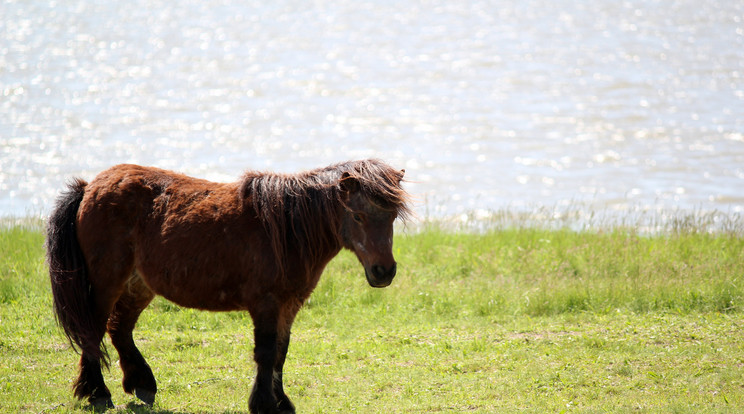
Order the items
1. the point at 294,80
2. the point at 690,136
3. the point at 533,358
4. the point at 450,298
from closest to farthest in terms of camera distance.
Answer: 1. the point at 533,358
2. the point at 450,298
3. the point at 690,136
4. the point at 294,80

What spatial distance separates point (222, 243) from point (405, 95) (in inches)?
864

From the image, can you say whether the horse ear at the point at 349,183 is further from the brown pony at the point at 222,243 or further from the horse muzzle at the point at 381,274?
the horse muzzle at the point at 381,274

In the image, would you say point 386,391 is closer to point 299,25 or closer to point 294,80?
point 294,80

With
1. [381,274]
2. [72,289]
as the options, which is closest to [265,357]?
[381,274]

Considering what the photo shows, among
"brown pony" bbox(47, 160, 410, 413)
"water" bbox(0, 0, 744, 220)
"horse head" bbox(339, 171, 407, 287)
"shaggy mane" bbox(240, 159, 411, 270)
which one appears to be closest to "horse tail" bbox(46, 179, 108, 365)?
"brown pony" bbox(47, 160, 410, 413)

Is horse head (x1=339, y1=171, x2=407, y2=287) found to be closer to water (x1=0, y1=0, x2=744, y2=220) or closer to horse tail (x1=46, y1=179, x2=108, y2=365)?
horse tail (x1=46, y1=179, x2=108, y2=365)

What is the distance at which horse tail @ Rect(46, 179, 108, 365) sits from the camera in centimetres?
561

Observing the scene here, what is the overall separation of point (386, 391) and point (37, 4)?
1390 inches

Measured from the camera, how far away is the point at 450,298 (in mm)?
8883

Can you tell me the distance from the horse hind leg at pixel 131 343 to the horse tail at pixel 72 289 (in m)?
0.28

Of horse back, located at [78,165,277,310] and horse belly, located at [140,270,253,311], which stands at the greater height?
horse back, located at [78,165,277,310]

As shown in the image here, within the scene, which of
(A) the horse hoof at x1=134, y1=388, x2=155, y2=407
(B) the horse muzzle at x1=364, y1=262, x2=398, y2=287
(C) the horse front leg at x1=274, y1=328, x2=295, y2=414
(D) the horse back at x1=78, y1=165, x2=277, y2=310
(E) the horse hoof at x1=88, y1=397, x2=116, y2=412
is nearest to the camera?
(B) the horse muzzle at x1=364, y1=262, x2=398, y2=287

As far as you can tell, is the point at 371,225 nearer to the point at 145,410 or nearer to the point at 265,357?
the point at 265,357

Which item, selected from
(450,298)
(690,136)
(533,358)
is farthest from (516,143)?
(533,358)
